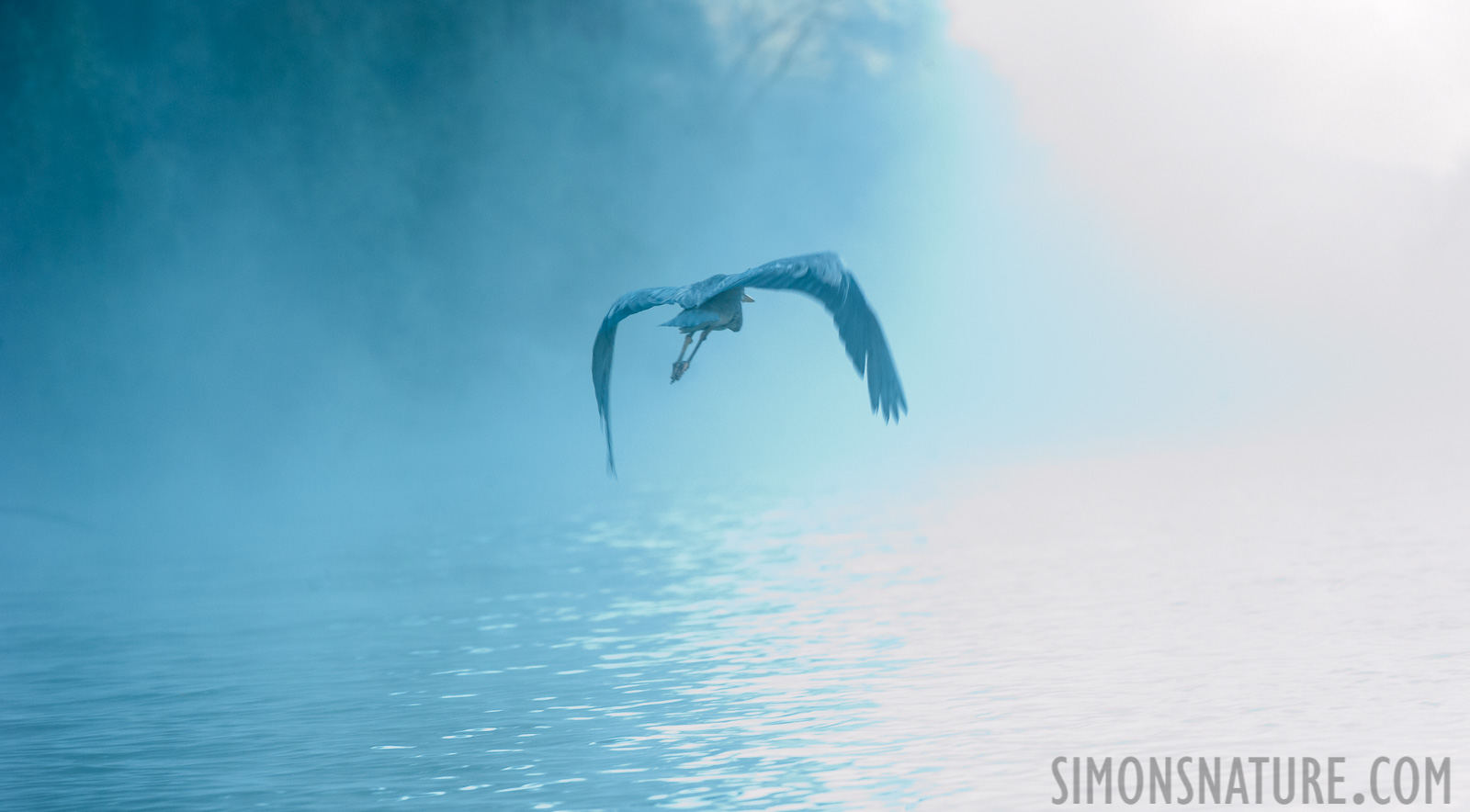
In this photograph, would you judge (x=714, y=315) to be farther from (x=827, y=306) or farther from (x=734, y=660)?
(x=734, y=660)

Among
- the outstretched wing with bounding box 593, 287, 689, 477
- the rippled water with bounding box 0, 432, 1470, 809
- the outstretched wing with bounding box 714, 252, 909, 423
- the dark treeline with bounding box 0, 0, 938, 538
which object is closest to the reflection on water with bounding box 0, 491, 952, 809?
the rippled water with bounding box 0, 432, 1470, 809

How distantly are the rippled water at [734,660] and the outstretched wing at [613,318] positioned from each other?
1851mm

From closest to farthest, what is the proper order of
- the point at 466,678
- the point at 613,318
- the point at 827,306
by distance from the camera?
the point at 827,306
the point at 613,318
the point at 466,678

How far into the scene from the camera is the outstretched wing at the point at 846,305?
20.8 feet

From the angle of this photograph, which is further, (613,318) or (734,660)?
(734,660)

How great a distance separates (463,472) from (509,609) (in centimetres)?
1643

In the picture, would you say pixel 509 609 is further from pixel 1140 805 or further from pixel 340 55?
pixel 340 55

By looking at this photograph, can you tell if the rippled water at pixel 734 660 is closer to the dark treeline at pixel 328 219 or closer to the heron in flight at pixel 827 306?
the heron in flight at pixel 827 306

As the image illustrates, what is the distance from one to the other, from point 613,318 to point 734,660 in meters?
4.11

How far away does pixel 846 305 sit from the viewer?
648 cm

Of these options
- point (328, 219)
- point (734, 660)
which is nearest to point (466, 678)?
point (734, 660)

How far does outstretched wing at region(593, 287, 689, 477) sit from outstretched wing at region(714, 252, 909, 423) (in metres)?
0.34

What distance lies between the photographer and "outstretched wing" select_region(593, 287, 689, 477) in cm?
678

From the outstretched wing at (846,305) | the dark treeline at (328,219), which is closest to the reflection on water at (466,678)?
the outstretched wing at (846,305)
